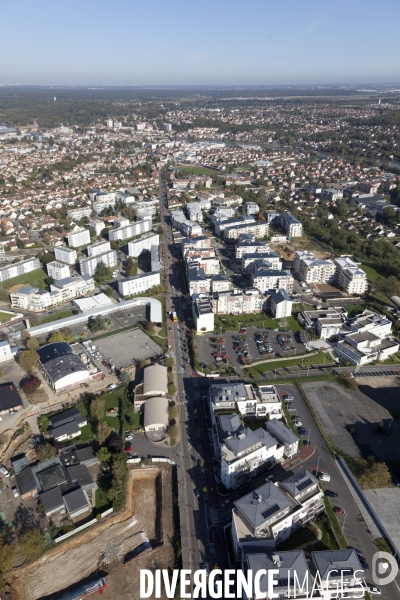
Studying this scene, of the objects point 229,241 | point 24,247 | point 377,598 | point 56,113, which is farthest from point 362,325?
point 56,113

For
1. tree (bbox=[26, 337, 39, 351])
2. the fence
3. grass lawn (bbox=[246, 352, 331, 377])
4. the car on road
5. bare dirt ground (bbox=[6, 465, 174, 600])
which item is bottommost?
bare dirt ground (bbox=[6, 465, 174, 600])

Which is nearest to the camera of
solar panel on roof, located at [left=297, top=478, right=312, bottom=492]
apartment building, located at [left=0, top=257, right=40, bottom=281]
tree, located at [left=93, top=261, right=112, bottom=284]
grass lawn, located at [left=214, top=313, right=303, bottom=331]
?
solar panel on roof, located at [left=297, top=478, right=312, bottom=492]

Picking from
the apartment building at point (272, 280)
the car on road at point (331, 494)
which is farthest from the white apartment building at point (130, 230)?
the car on road at point (331, 494)

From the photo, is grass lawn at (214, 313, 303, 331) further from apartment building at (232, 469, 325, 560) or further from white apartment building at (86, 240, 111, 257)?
white apartment building at (86, 240, 111, 257)

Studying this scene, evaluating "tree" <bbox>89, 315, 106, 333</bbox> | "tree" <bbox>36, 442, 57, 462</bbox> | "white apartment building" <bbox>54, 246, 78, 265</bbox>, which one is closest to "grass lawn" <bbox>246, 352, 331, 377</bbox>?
"tree" <bbox>89, 315, 106, 333</bbox>

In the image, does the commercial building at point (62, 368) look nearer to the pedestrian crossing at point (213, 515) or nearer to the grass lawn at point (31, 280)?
the pedestrian crossing at point (213, 515)

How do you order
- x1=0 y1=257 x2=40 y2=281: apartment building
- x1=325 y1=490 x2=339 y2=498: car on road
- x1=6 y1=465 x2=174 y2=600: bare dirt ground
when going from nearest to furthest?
x1=6 y1=465 x2=174 y2=600: bare dirt ground, x1=325 y1=490 x2=339 y2=498: car on road, x1=0 y1=257 x2=40 y2=281: apartment building
